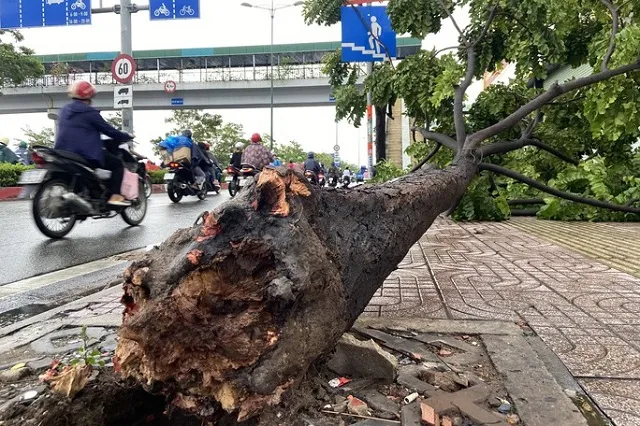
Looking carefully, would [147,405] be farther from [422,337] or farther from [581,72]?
[581,72]

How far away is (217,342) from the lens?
4.62ft

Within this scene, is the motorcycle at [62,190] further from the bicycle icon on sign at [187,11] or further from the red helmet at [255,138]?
the bicycle icon on sign at [187,11]

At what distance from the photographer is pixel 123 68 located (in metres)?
11.2

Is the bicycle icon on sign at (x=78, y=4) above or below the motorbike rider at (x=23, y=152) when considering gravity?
above

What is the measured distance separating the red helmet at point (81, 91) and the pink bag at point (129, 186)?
1.06 metres

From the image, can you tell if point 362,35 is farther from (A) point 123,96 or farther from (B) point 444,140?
(B) point 444,140

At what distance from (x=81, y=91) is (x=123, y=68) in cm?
529

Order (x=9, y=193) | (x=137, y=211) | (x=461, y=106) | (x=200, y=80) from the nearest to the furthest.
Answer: (x=461, y=106)
(x=137, y=211)
(x=9, y=193)
(x=200, y=80)

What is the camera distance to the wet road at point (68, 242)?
15.5ft

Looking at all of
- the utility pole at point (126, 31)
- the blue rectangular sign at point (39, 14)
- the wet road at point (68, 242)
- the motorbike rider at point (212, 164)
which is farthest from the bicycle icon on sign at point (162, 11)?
the wet road at point (68, 242)

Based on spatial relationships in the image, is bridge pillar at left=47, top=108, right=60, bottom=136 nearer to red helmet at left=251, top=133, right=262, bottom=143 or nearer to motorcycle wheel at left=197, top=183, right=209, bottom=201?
motorcycle wheel at left=197, top=183, right=209, bottom=201

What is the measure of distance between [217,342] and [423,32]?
5820 millimetres

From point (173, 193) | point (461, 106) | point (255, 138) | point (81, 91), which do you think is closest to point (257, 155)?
point (255, 138)

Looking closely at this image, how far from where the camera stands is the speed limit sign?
11.2 meters
